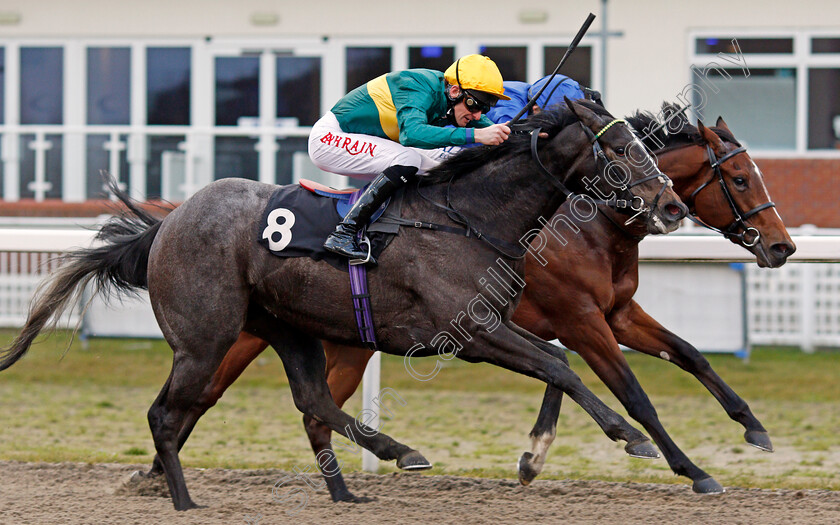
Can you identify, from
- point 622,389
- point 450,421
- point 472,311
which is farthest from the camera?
point 450,421

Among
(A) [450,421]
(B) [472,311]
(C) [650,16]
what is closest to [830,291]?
(C) [650,16]

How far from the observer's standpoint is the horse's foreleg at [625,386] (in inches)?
160

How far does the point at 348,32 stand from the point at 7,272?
4.30 m

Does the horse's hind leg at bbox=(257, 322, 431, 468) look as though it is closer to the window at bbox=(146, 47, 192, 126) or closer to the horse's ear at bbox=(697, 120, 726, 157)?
the horse's ear at bbox=(697, 120, 726, 157)

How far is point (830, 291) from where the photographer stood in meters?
9.22

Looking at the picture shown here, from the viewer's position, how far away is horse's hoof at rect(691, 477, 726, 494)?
404cm

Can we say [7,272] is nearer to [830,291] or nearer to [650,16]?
[650,16]

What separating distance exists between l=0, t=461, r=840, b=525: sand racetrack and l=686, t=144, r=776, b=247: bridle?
1091 mm

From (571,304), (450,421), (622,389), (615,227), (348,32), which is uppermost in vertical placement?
(348,32)

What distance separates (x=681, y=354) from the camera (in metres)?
4.39

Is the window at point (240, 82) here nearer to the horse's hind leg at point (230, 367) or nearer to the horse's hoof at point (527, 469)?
the horse's hind leg at point (230, 367)

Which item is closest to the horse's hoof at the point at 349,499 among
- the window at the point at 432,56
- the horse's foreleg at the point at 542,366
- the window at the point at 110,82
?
the horse's foreleg at the point at 542,366

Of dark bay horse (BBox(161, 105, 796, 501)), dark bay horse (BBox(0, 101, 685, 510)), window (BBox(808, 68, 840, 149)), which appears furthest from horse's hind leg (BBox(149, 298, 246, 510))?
window (BBox(808, 68, 840, 149))

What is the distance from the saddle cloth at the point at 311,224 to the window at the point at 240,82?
7.54 metres
